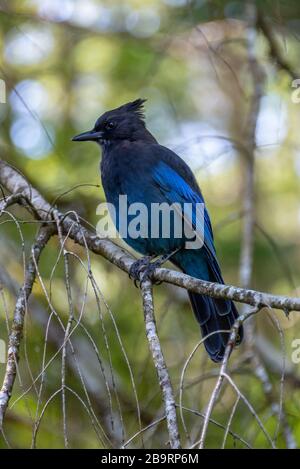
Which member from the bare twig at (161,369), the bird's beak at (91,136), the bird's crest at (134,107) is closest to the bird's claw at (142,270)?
the bare twig at (161,369)

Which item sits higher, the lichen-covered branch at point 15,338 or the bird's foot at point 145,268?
the bird's foot at point 145,268

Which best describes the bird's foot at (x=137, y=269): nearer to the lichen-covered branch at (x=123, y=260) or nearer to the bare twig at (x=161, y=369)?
the lichen-covered branch at (x=123, y=260)

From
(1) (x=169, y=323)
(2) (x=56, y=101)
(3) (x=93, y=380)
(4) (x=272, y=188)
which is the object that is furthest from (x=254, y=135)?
(4) (x=272, y=188)

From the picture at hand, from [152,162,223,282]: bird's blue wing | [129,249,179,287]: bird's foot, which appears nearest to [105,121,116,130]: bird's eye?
[152,162,223,282]: bird's blue wing

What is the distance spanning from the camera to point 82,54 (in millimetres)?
8219

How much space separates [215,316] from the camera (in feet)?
17.5

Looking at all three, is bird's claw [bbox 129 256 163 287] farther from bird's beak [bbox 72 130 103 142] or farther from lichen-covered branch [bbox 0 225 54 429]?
bird's beak [bbox 72 130 103 142]

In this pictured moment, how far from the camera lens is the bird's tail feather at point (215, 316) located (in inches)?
203

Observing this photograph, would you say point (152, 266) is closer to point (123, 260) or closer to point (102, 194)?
point (123, 260)

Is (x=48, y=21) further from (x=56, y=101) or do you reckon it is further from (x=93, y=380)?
(x=93, y=380)

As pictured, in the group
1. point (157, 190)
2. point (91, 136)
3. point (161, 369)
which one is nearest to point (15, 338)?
point (161, 369)

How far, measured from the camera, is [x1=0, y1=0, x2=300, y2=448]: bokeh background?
17.2 ft

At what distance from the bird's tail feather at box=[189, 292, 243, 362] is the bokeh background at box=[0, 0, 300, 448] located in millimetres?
181

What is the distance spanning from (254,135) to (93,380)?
84.3 inches
